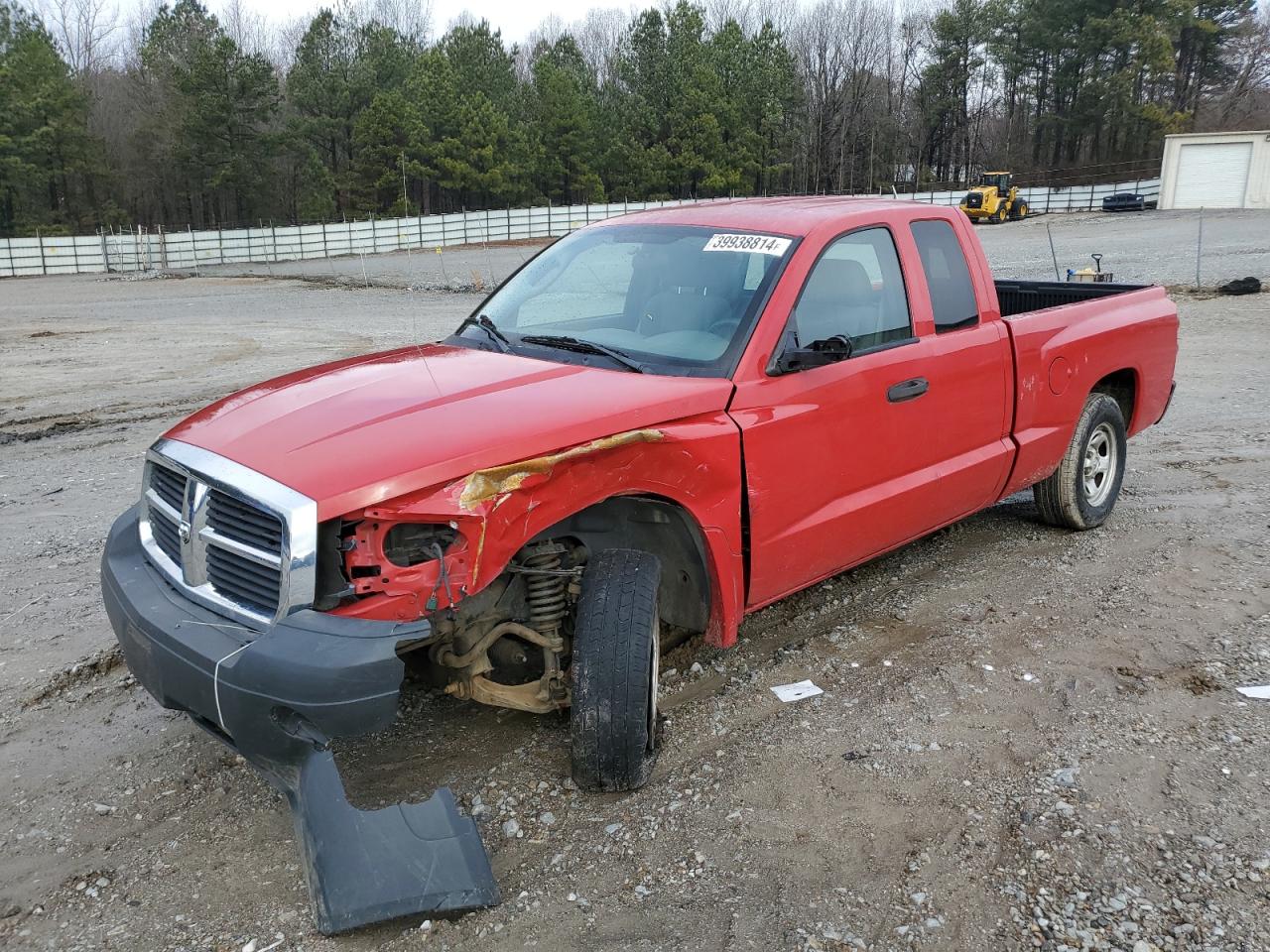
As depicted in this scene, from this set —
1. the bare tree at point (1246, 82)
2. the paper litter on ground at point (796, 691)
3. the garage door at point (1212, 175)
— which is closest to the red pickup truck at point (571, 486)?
the paper litter on ground at point (796, 691)

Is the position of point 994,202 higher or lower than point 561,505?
higher

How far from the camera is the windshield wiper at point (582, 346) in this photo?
3.78 meters

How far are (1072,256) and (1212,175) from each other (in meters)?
25.5

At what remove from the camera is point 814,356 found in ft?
12.3

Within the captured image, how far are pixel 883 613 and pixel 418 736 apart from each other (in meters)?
2.23

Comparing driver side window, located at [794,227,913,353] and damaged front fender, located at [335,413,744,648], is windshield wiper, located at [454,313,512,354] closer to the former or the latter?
damaged front fender, located at [335,413,744,648]

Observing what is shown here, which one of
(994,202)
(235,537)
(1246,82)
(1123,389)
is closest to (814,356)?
(235,537)

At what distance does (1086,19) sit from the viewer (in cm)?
6794

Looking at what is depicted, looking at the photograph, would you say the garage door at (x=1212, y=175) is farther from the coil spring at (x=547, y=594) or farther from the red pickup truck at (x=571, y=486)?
the coil spring at (x=547, y=594)

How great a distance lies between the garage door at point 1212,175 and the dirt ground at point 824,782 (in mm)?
47766

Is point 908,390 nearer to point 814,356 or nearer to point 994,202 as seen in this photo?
point 814,356

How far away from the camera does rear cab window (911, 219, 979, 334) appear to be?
15.3ft

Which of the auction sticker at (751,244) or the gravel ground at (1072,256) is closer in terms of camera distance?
the auction sticker at (751,244)

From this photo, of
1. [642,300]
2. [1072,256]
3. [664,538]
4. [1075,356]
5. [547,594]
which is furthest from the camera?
[1072,256]
